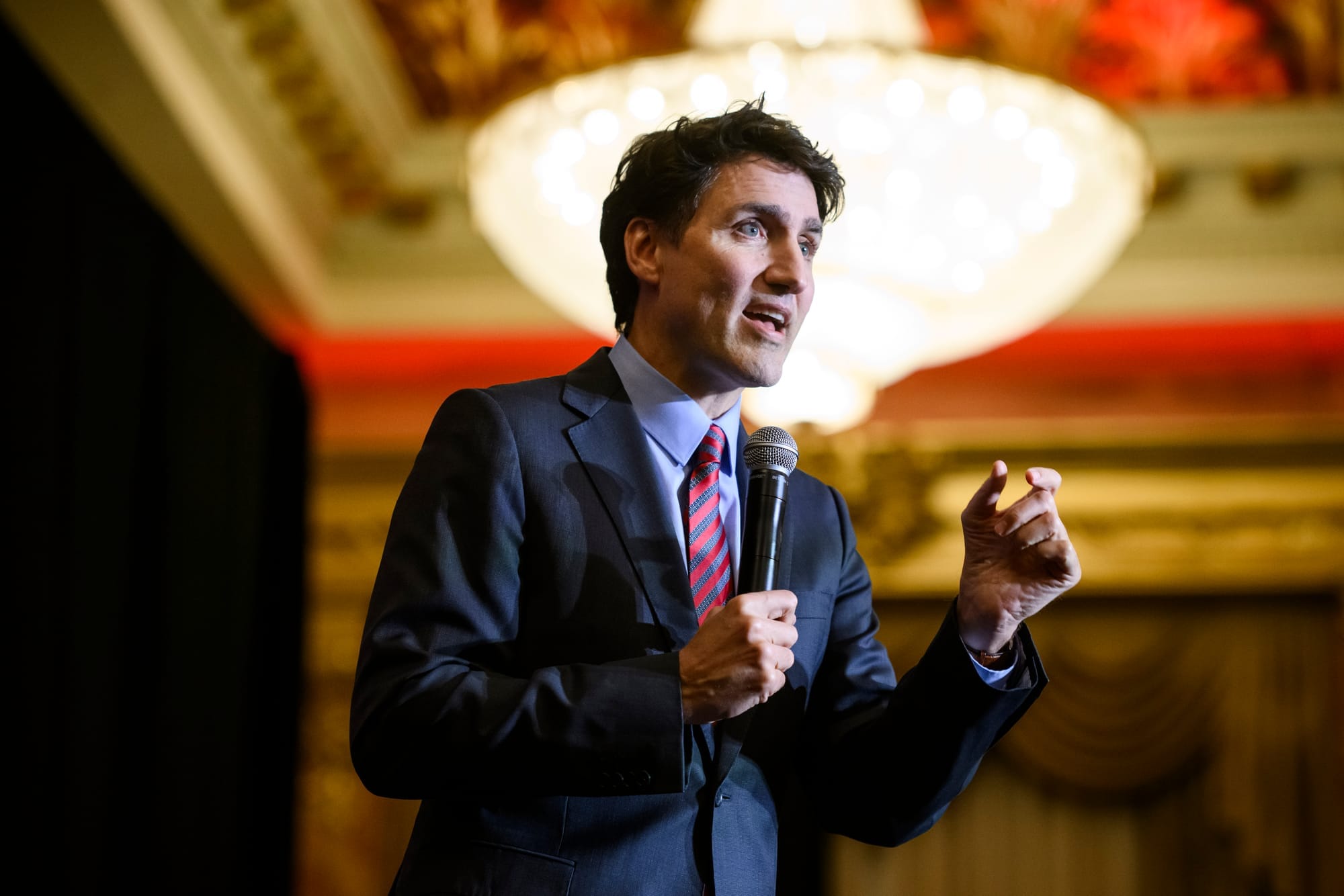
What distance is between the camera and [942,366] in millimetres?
6191

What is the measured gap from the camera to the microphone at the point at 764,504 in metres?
1.36

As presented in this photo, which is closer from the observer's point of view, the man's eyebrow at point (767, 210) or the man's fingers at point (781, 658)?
the man's fingers at point (781, 658)

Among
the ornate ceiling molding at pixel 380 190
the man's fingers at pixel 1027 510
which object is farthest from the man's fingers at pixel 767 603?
the ornate ceiling molding at pixel 380 190

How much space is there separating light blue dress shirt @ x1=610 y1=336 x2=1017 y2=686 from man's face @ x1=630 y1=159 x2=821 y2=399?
0.06ft

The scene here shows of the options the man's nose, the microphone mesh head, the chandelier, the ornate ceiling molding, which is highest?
the ornate ceiling molding

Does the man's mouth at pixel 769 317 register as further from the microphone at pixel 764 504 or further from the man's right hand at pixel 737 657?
the man's right hand at pixel 737 657

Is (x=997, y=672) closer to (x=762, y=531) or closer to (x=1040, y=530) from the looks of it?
(x=1040, y=530)

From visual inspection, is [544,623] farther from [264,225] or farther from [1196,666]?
[1196,666]

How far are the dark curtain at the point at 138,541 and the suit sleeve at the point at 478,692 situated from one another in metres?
2.19

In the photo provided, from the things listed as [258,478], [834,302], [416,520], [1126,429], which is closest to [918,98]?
[834,302]

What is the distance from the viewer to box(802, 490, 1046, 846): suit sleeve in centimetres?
143

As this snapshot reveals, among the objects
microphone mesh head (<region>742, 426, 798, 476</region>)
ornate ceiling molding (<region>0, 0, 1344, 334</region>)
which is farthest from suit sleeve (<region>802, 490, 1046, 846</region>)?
ornate ceiling molding (<region>0, 0, 1344, 334</region>)

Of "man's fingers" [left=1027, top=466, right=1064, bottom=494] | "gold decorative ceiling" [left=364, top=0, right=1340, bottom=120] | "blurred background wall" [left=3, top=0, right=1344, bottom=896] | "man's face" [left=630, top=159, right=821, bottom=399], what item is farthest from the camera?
"gold decorative ceiling" [left=364, top=0, right=1340, bottom=120]

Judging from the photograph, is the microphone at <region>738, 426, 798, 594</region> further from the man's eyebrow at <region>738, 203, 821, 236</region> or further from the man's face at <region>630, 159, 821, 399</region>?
the man's eyebrow at <region>738, 203, 821, 236</region>
